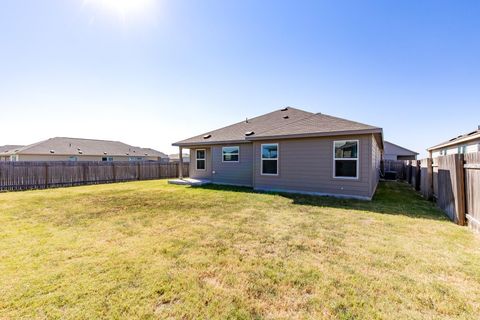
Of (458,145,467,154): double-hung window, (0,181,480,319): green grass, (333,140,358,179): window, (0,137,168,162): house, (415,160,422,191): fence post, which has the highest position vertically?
(0,137,168,162): house

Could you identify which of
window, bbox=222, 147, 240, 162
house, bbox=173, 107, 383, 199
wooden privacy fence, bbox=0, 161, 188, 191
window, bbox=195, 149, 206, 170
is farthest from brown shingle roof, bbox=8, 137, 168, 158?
window, bbox=222, 147, 240, 162

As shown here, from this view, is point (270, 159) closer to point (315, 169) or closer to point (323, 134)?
point (315, 169)

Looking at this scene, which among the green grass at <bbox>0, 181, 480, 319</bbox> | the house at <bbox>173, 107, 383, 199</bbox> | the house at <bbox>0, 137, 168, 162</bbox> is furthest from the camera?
the house at <bbox>0, 137, 168, 162</bbox>

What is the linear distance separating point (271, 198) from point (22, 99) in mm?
16564

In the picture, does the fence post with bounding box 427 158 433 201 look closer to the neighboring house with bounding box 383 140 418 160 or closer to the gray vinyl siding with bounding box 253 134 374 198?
the gray vinyl siding with bounding box 253 134 374 198

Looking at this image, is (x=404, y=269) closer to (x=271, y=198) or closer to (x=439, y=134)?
(x=271, y=198)

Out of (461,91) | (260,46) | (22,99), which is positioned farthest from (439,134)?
(22,99)

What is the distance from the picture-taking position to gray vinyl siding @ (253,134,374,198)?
802 cm

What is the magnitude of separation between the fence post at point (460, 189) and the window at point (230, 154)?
29.0 ft

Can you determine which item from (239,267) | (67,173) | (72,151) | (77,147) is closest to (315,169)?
(239,267)

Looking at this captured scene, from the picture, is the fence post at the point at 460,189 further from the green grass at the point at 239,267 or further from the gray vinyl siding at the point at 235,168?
the gray vinyl siding at the point at 235,168

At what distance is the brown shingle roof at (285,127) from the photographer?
848 cm

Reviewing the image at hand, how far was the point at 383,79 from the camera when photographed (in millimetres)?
12508

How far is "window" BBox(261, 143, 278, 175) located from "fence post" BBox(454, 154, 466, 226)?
19.8ft
